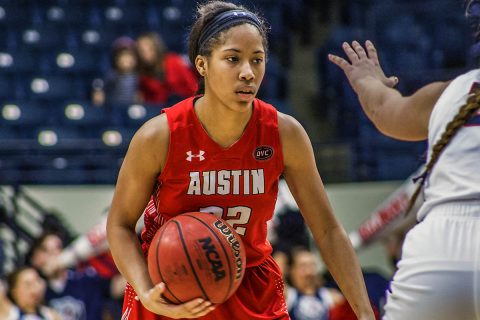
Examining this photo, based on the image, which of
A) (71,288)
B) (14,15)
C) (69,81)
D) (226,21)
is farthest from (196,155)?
(14,15)

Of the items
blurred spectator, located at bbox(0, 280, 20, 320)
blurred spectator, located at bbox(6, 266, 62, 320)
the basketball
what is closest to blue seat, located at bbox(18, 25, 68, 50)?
blurred spectator, located at bbox(6, 266, 62, 320)

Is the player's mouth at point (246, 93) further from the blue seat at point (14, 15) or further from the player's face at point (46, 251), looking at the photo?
the blue seat at point (14, 15)

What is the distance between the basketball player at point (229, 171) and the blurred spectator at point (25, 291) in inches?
148

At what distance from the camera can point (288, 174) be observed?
11.2 ft

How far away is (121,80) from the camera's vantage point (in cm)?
902

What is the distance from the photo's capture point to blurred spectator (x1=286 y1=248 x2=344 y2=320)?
7129mm

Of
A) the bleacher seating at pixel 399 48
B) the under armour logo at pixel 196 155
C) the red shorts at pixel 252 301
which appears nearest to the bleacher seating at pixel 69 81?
the bleacher seating at pixel 399 48

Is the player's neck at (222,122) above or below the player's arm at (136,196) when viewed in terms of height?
above

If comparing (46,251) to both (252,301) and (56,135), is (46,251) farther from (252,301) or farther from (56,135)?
(252,301)

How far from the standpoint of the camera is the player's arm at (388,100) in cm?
269

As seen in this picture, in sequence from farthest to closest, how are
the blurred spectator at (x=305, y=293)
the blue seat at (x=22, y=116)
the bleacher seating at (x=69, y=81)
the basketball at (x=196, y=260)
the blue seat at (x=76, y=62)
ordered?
the blue seat at (x=76, y=62) → the blue seat at (x=22, y=116) → the bleacher seating at (x=69, y=81) → the blurred spectator at (x=305, y=293) → the basketball at (x=196, y=260)

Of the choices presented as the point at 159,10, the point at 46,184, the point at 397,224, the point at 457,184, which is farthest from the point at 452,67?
the point at 457,184

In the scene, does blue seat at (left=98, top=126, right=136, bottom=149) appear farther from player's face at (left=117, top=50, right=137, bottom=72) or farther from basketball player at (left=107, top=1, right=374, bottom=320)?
basketball player at (left=107, top=1, right=374, bottom=320)

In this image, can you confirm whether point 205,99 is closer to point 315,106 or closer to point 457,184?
point 457,184
